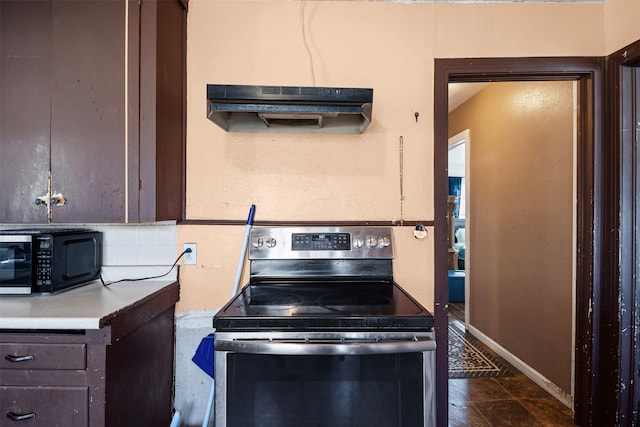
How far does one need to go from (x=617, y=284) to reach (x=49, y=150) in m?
2.75

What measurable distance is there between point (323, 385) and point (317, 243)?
70cm

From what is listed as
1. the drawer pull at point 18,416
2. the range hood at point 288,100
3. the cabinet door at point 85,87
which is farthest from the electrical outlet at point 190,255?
the drawer pull at point 18,416

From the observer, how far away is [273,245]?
5.49ft

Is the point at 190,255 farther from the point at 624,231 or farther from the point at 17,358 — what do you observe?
the point at 624,231

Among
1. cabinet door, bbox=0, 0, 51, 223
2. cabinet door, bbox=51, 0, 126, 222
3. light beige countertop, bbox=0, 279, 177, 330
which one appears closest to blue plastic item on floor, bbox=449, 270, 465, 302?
light beige countertop, bbox=0, 279, 177, 330

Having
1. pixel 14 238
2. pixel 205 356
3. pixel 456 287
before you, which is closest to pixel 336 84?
pixel 205 356

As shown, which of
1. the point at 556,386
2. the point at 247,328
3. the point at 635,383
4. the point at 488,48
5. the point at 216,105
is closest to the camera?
the point at 247,328

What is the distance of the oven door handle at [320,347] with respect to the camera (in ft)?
3.59

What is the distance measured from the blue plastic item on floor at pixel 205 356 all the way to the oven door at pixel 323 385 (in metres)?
0.50

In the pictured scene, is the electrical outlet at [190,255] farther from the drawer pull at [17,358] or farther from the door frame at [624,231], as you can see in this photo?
the door frame at [624,231]

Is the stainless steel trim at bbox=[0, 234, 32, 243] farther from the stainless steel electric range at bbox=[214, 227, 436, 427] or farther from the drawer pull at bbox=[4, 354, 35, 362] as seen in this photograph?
the stainless steel electric range at bbox=[214, 227, 436, 427]

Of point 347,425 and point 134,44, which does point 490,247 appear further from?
point 134,44

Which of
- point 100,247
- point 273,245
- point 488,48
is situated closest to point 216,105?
point 273,245

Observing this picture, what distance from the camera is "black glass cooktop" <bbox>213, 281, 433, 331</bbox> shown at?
112 centimetres
